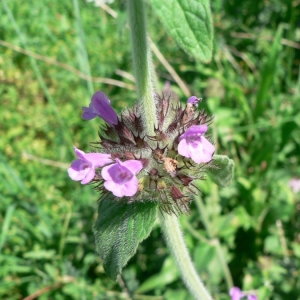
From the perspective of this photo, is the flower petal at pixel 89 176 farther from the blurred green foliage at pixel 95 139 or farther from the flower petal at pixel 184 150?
the blurred green foliage at pixel 95 139

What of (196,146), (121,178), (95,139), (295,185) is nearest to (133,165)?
(121,178)

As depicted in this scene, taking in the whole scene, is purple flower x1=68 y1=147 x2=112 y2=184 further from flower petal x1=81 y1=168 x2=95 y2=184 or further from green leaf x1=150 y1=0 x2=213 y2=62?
green leaf x1=150 y1=0 x2=213 y2=62

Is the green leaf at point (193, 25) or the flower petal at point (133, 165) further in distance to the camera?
the flower petal at point (133, 165)

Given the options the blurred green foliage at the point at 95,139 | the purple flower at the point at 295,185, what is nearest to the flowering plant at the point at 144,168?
the blurred green foliage at the point at 95,139

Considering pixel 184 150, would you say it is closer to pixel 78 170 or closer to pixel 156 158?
pixel 156 158

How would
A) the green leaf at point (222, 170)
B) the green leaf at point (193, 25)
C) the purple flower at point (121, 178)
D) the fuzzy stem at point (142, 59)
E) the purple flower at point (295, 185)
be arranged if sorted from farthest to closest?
the purple flower at point (295, 185), the green leaf at point (222, 170), the purple flower at point (121, 178), the fuzzy stem at point (142, 59), the green leaf at point (193, 25)

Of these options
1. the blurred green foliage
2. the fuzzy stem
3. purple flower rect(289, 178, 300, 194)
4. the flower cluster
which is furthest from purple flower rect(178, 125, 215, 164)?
purple flower rect(289, 178, 300, 194)
